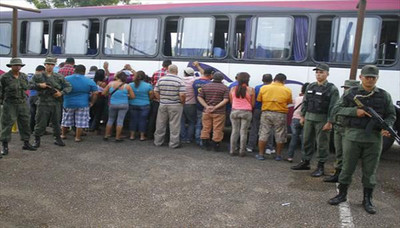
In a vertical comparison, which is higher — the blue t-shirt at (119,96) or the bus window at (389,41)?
the bus window at (389,41)

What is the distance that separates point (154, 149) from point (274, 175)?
102 inches

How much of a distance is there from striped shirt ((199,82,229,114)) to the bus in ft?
3.29

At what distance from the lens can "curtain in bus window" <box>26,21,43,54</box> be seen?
31.9 ft

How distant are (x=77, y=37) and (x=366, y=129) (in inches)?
296

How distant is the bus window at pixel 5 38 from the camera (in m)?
10.2

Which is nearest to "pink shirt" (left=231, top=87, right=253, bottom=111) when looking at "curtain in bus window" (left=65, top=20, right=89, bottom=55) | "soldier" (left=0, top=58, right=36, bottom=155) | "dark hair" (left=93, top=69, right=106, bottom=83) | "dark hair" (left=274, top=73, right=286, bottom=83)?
"dark hair" (left=274, top=73, right=286, bottom=83)

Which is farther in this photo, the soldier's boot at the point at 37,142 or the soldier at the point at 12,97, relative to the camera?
the soldier's boot at the point at 37,142

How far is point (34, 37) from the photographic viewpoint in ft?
32.2

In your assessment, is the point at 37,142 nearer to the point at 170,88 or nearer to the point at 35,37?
the point at 170,88

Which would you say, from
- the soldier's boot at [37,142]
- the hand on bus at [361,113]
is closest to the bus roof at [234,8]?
the hand on bus at [361,113]

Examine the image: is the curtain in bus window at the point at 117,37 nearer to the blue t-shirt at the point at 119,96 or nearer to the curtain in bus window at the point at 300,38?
the blue t-shirt at the point at 119,96

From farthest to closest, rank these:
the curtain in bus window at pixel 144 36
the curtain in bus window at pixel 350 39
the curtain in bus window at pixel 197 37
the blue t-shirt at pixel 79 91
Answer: the curtain in bus window at pixel 144 36
the curtain in bus window at pixel 197 37
the blue t-shirt at pixel 79 91
the curtain in bus window at pixel 350 39

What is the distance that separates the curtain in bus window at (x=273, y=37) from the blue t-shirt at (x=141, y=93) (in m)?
2.45

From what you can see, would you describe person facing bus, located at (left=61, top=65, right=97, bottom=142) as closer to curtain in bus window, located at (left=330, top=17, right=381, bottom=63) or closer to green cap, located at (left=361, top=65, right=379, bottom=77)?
curtain in bus window, located at (left=330, top=17, right=381, bottom=63)
